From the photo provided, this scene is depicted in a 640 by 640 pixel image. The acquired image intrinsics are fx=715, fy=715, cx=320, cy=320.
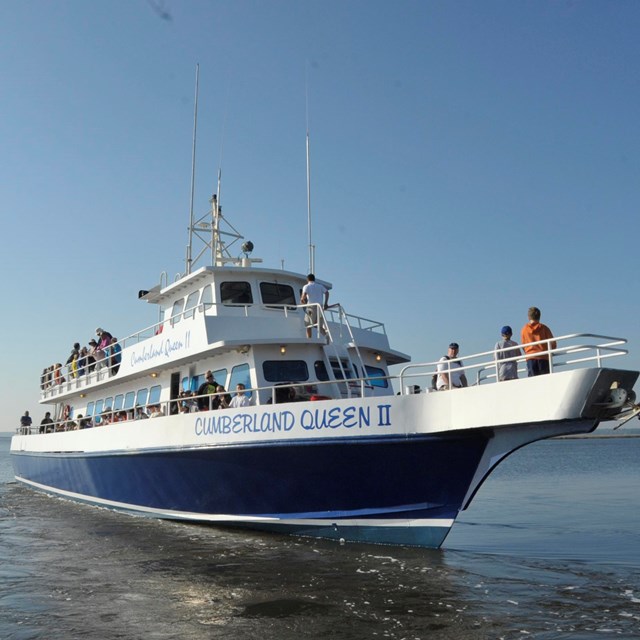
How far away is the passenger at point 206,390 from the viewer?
40.9 ft

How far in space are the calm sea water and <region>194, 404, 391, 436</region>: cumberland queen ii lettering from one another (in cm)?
172

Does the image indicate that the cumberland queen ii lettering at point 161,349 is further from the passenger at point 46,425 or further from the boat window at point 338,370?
the passenger at point 46,425

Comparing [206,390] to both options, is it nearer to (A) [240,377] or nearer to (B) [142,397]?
(A) [240,377]

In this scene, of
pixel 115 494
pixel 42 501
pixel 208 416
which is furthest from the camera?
pixel 42 501

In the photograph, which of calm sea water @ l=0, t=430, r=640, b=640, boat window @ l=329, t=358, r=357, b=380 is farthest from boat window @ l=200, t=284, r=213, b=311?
calm sea water @ l=0, t=430, r=640, b=640

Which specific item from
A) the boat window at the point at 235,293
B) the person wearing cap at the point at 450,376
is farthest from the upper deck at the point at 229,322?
the person wearing cap at the point at 450,376

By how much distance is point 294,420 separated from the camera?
411 inches

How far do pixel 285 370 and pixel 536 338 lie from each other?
495 centimetres

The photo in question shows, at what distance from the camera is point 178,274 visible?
638 inches

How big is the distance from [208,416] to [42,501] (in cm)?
980

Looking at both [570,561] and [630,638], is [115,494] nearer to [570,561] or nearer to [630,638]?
[570,561]

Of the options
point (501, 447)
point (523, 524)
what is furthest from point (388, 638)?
point (523, 524)

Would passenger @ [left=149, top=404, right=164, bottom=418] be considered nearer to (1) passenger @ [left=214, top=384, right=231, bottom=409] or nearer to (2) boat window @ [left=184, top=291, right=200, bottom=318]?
(1) passenger @ [left=214, top=384, right=231, bottom=409]

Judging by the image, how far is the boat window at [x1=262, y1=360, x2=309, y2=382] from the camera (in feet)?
40.6
